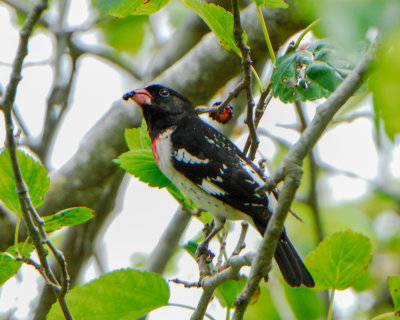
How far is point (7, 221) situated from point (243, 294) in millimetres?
2734

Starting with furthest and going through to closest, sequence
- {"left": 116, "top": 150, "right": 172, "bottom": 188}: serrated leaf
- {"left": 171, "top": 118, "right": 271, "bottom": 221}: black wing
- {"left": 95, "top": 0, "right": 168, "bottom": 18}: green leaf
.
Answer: {"left": 171, "top": 118, "right": 271, "bottom": 221}: black wing → {"left": 116, "top": 150, "right": 172, "bottom": 188}: serrated leaf → {"left": 95, "top": 0, "right": 168, "bottom": 18}: green leaf

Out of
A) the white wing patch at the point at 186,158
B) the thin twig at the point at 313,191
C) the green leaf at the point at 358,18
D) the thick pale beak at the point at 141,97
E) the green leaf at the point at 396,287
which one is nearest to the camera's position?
the green leaf at the point at 358,18

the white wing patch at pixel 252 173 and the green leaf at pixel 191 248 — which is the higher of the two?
the white wing patch at pixel 252 173

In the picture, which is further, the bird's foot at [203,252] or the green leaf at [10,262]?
the bird's foot at [203,252]

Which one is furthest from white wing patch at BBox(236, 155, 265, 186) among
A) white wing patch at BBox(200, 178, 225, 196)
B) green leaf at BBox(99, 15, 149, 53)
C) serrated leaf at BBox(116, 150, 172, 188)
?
green leaf at BBox(99, 15, 149, 53)

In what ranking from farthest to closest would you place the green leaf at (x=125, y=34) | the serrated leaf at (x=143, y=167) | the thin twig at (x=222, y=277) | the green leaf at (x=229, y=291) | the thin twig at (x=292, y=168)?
the green leaf at (x=125, y=34)
the serrated leaf at (x=143, y=167)
the green leaf at (x=229, y=291)
the thin twig at (x=222, y=277)
the thin twig at (x=292, y=168)

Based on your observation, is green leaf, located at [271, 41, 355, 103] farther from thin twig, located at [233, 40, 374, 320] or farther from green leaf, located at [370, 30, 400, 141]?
green leaf, located at [370, 30, 400, 141]

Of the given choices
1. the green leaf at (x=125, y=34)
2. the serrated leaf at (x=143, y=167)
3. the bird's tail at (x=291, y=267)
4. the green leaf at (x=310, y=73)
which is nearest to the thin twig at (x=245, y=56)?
the green leaf at (x=310, y=73)

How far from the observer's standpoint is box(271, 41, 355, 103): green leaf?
212cm

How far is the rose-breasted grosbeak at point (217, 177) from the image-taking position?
275cm

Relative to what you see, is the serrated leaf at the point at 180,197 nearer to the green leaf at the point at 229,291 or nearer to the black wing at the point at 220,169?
the black wing at the point at 220,169

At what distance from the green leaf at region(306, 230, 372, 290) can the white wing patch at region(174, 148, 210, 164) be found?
41.7 inches

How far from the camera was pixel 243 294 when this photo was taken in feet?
4.94

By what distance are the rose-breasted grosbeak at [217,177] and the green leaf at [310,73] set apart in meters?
0.74
